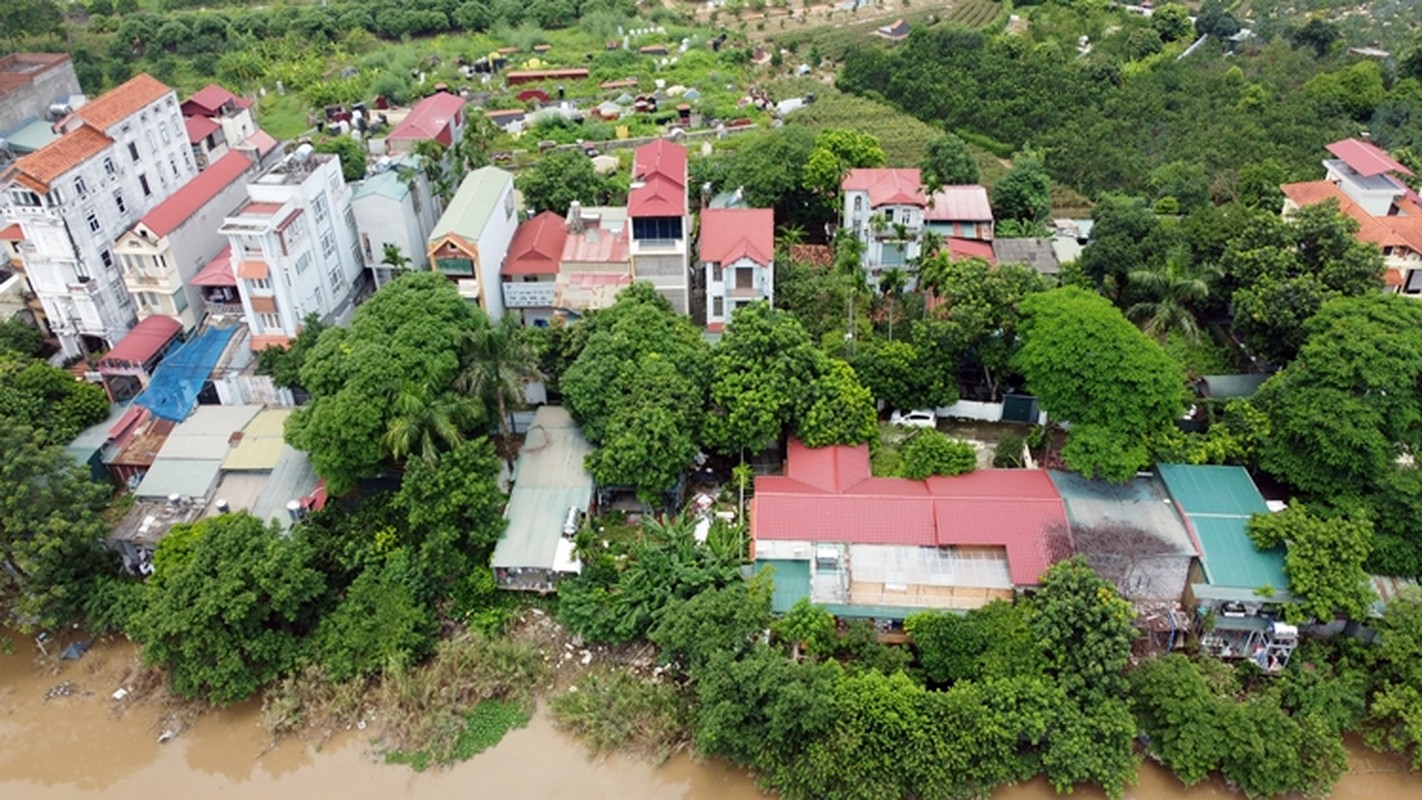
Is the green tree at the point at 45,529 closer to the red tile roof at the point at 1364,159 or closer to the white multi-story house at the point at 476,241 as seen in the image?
the white multi-story house at the point at 476,241

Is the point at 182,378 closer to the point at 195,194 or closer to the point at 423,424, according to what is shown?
the point at 195,194

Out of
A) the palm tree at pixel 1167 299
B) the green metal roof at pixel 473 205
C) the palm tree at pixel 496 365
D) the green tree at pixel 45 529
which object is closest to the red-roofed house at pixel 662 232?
the green metal roof at pixel 473 205

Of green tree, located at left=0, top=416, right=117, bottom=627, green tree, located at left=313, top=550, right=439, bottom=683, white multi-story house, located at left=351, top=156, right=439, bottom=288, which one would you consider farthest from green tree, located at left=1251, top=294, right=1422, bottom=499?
green tree, located at left=0, top=416, right=117, bottom=627

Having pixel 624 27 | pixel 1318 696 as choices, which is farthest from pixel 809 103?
pixel 1318 696

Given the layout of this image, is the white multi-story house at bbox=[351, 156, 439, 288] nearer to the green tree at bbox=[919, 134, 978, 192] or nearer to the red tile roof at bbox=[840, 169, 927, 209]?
the red tile roof at bbox=[840, 169, 927, 209]

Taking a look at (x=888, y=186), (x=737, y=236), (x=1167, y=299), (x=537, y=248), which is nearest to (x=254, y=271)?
(x=537, y=248)

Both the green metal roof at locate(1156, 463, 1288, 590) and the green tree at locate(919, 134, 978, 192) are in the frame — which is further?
the green tree at locate(919, 134, 978, 192)
